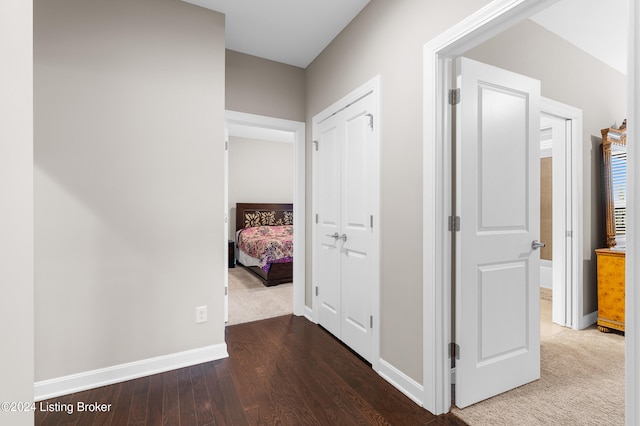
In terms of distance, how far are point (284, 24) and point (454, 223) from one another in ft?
7.15

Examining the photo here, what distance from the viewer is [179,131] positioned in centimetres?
229

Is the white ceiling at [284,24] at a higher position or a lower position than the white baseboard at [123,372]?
higher

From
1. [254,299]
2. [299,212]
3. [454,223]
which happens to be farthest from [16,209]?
[254,299]

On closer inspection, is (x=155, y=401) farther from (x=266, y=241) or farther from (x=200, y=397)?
(x=266, y=241)

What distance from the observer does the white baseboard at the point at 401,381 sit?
1821 millimetres

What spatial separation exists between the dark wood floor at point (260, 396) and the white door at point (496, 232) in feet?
1.53

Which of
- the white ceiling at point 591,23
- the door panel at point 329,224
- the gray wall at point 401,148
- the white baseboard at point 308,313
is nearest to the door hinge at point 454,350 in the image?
the gray wall at point 401,148

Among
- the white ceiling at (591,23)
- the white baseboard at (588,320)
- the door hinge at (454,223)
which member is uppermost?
the white ceiling at (591,23)

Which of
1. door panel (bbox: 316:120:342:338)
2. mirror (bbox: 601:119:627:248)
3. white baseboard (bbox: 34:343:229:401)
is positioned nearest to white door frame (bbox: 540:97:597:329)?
mirror (bbox: 601:119:627:248)

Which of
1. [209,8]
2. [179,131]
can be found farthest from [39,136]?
[209,8]

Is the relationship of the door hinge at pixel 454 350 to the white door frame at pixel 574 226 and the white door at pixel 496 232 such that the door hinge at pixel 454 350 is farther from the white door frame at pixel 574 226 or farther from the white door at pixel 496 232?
the white door frame at pixel 574 226

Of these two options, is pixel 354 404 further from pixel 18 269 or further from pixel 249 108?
pixel 249 108

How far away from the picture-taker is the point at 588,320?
300cm

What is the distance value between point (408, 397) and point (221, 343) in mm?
1473
